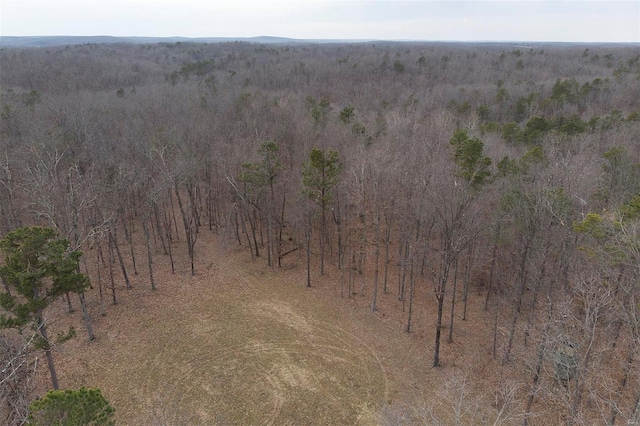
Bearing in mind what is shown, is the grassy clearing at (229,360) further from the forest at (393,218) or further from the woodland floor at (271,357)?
the forest at (393,218)

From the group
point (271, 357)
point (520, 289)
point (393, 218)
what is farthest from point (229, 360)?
point (393, 218)

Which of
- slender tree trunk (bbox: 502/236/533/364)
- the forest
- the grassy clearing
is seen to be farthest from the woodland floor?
slender tree trunk (bbox: 502/236/533/364)

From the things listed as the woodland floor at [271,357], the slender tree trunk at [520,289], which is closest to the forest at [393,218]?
the slender tree trunk at [520,289]

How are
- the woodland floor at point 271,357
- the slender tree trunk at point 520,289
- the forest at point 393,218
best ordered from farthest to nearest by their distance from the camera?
the slender tree trunk at point 520,289, the woodland floor at point 271,357, the forest at point 393,218

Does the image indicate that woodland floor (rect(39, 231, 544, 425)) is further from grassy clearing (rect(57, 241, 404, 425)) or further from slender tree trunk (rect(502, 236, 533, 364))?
slender tree trunk (rect(502, 236, 533, 364))

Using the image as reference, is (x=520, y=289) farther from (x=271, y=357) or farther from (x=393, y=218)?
(x=393, y=218)

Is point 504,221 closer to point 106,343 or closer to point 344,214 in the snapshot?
point 344,214
